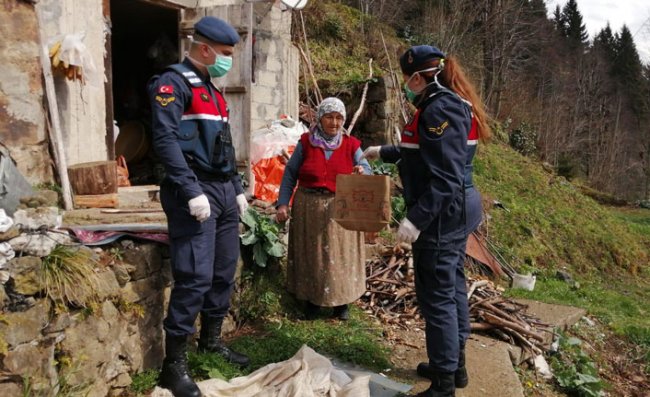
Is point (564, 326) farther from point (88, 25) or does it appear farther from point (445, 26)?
point (445, 26)

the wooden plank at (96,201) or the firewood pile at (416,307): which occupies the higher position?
the wooden plank at (96,201)

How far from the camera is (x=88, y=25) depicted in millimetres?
5605

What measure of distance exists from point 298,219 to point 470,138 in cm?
162

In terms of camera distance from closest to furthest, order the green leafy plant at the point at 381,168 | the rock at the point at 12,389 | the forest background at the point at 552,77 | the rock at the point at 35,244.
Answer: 1. the rock at the point at 12,389
2. the rock at the point at 35,244
3. the green leafy plant at the point at 381,168
4. the forest background at the point at 552,77

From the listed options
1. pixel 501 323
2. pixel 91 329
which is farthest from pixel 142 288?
pixel 501 323

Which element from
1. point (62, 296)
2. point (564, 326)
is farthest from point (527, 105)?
point (62, 296)

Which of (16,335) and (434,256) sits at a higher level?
(434,256)

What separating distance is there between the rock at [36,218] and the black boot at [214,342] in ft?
3.83

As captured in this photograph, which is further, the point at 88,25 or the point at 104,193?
the point at 88,25

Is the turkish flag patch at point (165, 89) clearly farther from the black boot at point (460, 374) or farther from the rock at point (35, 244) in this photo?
the black boot at point (460, 374)

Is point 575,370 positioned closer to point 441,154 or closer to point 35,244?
point 441,154

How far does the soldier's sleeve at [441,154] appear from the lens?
287 centimetres

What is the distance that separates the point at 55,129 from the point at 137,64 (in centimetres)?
661

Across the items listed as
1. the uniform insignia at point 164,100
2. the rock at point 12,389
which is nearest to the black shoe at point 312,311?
the uniform insignia at point 164,100
